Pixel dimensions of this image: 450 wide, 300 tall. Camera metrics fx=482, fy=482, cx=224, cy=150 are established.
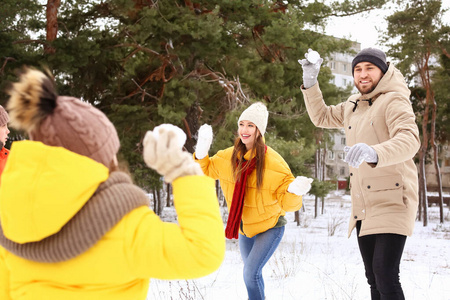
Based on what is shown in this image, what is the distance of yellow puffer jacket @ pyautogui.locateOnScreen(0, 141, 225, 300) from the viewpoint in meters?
1.16

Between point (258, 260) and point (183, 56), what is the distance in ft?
26.4

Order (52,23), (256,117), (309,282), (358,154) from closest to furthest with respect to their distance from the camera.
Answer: (358,154) < (256,117) < (309,282) < (52,23)

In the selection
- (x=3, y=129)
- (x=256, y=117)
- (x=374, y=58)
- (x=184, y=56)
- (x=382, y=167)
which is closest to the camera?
(x=382, y=167)

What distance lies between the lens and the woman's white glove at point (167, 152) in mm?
1289

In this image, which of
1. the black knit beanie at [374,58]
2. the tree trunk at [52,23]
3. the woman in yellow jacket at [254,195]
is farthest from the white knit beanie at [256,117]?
the tree trunk at [52,23]

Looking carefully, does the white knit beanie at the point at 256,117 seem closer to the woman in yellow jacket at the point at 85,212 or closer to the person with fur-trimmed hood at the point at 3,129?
the person with fur-trimmed hood at the point at 3,129

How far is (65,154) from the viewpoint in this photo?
1172 mm

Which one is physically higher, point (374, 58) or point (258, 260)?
point (374, 58)

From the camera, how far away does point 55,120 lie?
1.27m

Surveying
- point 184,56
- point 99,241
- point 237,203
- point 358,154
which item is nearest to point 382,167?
point 358,154

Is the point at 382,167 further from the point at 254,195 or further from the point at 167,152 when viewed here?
the point at 167,152

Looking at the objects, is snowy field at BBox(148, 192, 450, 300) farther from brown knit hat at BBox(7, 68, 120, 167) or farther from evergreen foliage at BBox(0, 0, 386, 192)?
brown knit hat at BBox(7, 68, 120, 167)

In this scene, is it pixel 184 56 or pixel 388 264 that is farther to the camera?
pixel 184 56

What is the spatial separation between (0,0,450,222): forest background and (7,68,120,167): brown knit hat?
844cm
